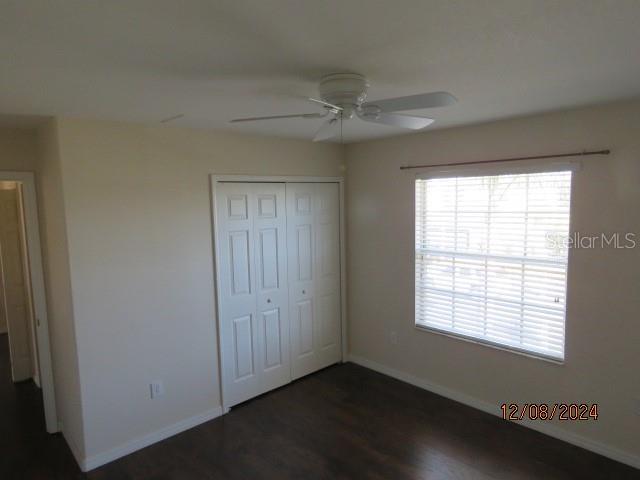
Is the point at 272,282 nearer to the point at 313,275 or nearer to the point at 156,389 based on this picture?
the point at 313,275

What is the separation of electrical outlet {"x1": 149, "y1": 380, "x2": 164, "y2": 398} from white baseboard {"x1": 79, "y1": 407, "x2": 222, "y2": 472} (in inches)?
11.2

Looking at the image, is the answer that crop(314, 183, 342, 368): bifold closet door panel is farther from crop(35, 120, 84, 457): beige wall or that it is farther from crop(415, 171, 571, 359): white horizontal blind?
crop(35, 120, 84, 457): beige wall

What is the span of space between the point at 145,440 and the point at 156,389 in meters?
0.38

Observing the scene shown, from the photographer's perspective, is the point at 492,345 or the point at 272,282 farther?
the point at 272,282

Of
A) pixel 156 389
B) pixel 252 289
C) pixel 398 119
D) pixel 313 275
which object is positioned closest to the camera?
pixel 398 119

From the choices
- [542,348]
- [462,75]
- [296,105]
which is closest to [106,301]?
[296,105]

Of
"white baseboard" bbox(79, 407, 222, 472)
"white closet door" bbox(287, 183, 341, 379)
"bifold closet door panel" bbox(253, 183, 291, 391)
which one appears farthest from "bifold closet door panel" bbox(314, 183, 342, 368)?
"white baseboard" bbox(79, 407, 222, 472)

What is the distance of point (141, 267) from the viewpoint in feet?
9.98

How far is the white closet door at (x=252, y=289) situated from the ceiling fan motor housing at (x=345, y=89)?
5.91 feet

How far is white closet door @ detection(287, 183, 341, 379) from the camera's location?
4.09m

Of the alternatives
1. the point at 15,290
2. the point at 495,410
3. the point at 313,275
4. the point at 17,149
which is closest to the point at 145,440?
the point at 313,275

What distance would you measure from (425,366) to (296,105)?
2.78 meters
